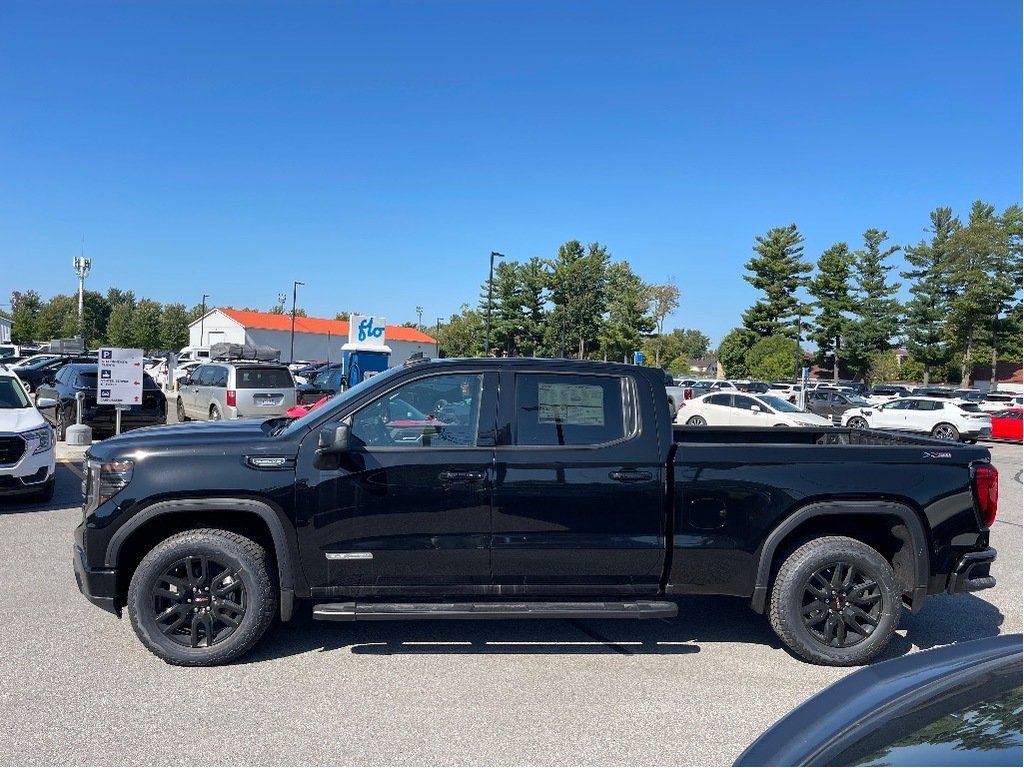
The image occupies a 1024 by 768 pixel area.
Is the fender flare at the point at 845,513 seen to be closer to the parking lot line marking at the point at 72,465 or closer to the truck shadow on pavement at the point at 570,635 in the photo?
the truck shadow on pavement at the point at 570,635

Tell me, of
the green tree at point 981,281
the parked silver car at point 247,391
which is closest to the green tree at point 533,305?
the green tree at point 981,281

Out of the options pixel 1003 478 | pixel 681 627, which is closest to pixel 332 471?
pixel 681 627

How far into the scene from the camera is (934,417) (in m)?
26.3

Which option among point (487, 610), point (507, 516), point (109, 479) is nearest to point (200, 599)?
point (109, 479)

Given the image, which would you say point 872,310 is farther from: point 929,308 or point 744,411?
point 744,411

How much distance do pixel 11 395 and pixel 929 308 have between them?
228 feet

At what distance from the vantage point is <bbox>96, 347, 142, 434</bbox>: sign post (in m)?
13.4

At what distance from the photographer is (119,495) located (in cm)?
454

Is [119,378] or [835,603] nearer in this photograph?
[835,603]

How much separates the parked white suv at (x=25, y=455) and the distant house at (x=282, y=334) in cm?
7552

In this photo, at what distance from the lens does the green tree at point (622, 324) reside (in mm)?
65938

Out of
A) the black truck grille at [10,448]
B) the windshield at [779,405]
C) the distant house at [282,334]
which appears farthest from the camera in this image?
the distant house at [282,334]

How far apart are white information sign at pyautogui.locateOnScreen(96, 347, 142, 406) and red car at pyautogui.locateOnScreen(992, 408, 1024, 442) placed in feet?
81.1

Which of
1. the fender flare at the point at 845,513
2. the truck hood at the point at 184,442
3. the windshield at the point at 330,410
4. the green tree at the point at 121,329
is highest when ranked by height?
the green tree at the point at 121,329
